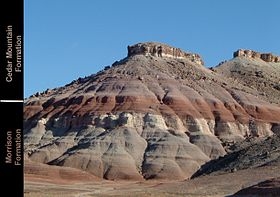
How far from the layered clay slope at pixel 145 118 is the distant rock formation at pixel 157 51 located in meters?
0.28

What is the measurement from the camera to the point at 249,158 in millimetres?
73188

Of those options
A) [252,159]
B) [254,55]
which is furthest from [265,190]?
[254,55]

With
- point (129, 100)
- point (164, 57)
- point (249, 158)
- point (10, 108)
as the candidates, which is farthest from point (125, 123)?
point (10, 108)

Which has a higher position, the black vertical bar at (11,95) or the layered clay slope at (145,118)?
the layered clay slope at (145,118)

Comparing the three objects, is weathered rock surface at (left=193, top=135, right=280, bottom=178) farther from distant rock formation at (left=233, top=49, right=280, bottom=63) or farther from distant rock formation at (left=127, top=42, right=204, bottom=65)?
distant rock formation at (left=233, top=49, right=280, bottom=63)

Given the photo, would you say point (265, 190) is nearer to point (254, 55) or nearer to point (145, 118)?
point (145, 118)

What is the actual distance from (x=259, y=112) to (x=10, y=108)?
134769 millimetres

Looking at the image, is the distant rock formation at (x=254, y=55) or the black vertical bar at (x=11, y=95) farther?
the distant rock formation at (x=254, y=55)

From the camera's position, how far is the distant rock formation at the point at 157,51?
157m

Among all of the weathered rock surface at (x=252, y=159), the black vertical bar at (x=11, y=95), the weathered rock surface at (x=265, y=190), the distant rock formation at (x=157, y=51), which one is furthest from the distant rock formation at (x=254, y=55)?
the black vertical bar at (x=11, y=95)

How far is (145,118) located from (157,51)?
36944 mm

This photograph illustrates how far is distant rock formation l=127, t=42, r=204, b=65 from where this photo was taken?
514 ft

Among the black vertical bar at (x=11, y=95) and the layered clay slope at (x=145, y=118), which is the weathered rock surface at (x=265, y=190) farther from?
the layered clay slope at (x=145, y=118)

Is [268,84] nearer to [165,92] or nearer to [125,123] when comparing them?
[165,92]
